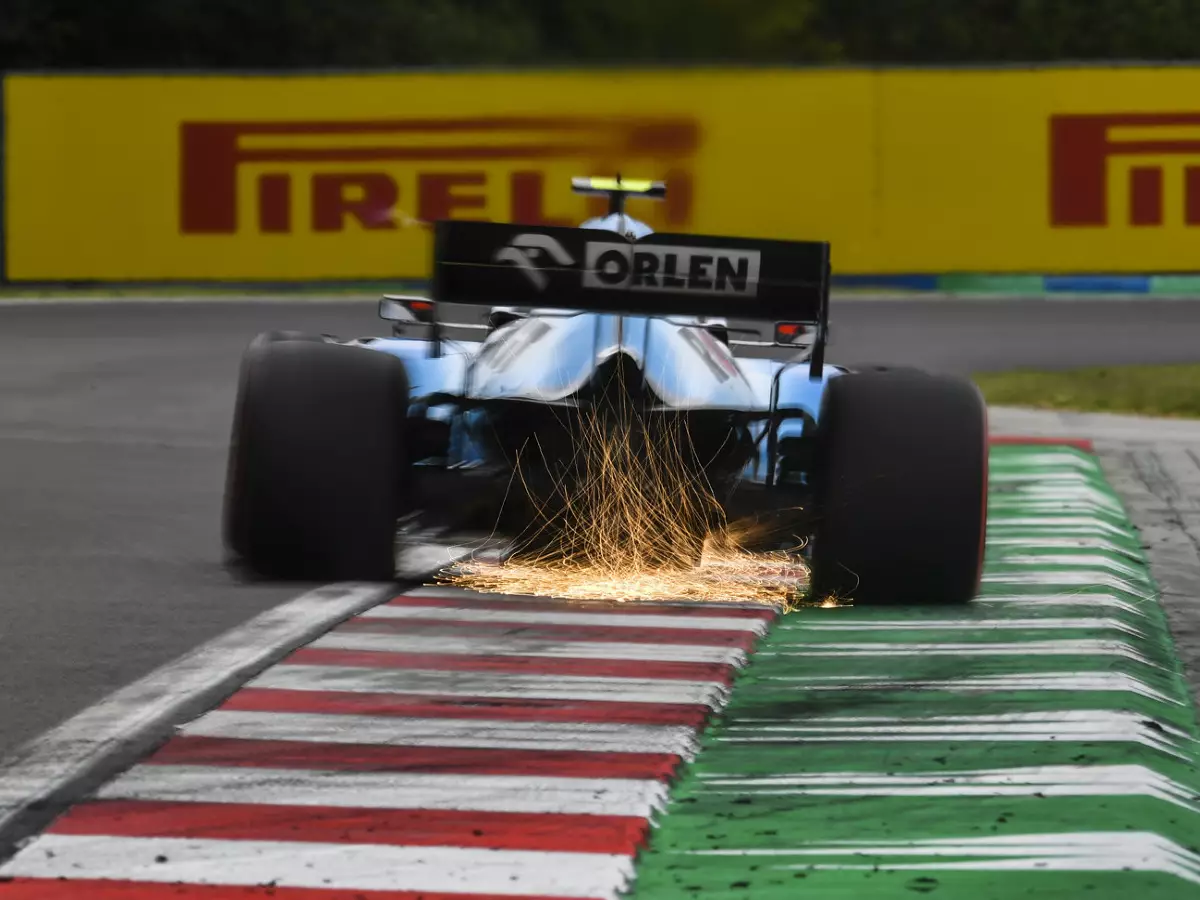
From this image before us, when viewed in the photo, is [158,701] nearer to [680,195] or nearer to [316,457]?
[316,457]

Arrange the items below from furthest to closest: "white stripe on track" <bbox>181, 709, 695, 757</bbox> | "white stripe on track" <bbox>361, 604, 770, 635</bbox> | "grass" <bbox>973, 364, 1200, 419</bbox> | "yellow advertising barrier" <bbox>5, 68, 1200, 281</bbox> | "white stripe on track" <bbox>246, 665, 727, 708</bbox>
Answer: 1. "yellow advertising barrier" <bbox>5, 68, 1200, 281</bbox>
2. "grass" <bbox>973, 364, 1200, 419</bbox>
3. "white stripe on track" <bbox>361, 604, 770, 635</bbox>
4. "white stripe on track" <bbox>246, 665, 727, 708</bbox>
5. "white stripe on track" <bbox>181, 709, 695, 757</bbox>

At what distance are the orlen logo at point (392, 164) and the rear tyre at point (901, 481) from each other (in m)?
20.4

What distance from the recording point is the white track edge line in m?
5.89

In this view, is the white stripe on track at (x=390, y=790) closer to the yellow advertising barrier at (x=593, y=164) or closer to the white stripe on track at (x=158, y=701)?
the white stripe on track at (x=158, y=701)

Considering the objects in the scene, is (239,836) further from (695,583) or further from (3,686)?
(695,583)

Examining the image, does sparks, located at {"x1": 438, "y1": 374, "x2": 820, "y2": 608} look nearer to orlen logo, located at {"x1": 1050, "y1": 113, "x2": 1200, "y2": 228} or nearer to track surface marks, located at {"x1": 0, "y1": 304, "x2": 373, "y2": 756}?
track surface marks, located at {"x1": 0, "y1": 304, "x2": 373, "y2": 756}

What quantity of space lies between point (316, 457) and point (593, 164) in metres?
21.1

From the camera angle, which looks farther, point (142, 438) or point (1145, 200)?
point (1145, 200)

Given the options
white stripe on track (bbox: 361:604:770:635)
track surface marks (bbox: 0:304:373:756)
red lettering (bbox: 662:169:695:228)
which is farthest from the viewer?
red lettering (bbox: 662:169:695:228)

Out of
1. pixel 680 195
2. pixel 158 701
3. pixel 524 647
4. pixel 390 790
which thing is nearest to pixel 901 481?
pixel 524 647

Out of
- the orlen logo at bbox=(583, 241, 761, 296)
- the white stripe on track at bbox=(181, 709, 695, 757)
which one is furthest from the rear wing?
the white stripe on track at bbox=(181, 709, 695, 757)

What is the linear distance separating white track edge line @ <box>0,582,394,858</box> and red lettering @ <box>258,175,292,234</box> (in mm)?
20349

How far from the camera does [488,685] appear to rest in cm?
725

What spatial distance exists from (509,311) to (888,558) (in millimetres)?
1960
